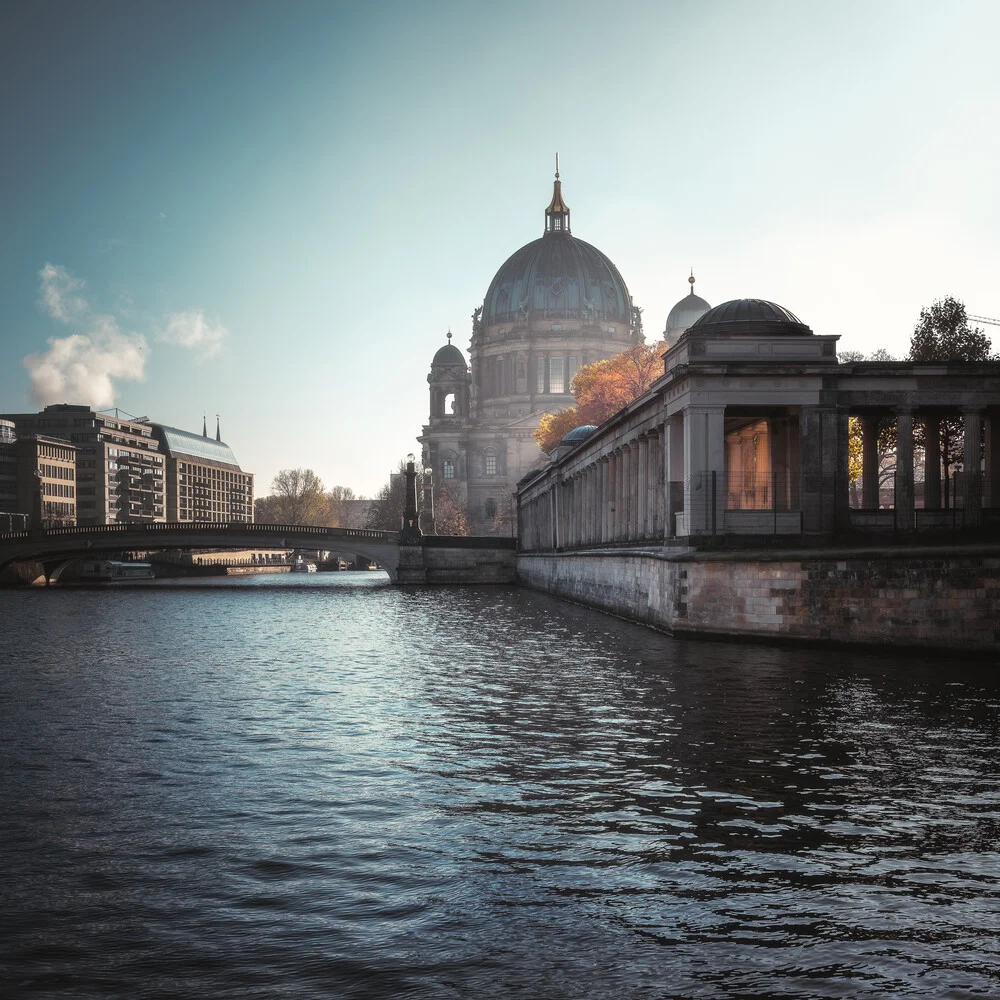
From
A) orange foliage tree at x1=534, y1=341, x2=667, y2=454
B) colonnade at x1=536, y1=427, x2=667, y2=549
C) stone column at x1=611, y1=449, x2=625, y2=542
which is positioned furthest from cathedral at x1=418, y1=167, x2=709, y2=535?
stone column at x1=611, y1=449, x2=625, y2=542

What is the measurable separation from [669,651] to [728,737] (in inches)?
538

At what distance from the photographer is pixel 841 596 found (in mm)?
30844

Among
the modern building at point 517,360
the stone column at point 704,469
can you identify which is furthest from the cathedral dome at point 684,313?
the stone column at point 704,469

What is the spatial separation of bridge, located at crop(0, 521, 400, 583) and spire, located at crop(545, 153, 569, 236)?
106 metres

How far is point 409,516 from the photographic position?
97.6 metres

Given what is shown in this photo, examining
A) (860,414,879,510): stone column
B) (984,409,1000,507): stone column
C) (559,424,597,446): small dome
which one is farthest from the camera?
(559,424,597,446): small dome

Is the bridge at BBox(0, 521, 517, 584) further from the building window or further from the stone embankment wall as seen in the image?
the building window

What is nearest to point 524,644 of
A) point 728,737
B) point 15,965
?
point 728,737

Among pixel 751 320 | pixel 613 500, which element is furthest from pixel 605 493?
pixel 751 320

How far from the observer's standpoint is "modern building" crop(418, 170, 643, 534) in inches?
6816

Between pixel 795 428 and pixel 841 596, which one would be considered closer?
pixel 841 596

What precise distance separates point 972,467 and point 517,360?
13828 centimetres

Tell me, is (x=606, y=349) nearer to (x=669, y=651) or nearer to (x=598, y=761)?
(x=669, y=651)

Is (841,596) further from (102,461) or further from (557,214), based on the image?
(557,214)
